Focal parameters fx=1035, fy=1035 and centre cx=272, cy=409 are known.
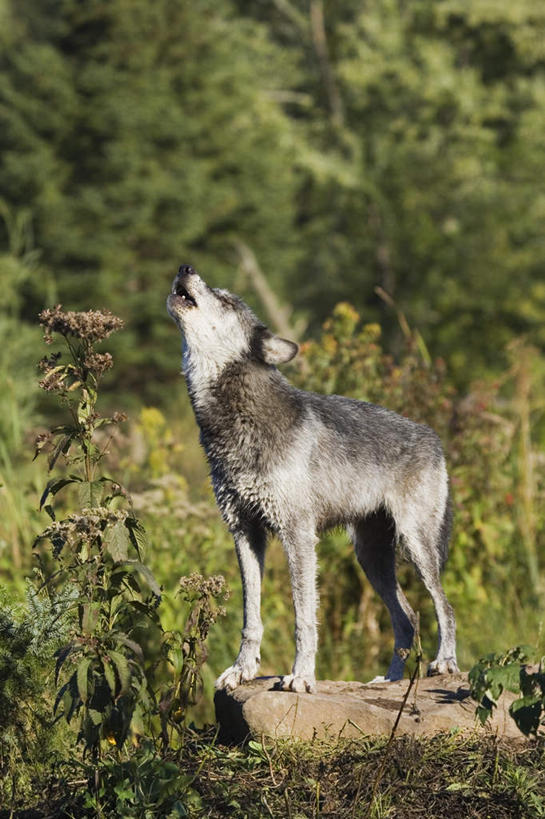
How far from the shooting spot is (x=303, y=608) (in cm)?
459

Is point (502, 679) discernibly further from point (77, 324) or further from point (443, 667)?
point (77, 324)

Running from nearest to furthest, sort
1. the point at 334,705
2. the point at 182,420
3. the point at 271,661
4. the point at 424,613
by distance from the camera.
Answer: the point at 334,705 → the point at 271,661 → the point at 424,613 → the point at 182,420

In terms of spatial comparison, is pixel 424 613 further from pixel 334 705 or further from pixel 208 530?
pixel 334 705

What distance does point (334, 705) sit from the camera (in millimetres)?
4406

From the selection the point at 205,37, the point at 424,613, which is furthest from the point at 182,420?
the point at 205,37

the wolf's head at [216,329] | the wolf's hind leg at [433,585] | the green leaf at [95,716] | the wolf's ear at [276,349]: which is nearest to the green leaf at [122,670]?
the green leaf at [95,716]

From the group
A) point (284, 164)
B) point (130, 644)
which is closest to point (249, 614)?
point (130, 644)

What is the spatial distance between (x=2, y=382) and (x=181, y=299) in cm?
414

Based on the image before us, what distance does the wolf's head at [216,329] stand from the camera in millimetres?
4645

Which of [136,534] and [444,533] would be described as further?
[444,533]

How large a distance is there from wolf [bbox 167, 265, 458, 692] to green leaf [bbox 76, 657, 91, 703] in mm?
1171

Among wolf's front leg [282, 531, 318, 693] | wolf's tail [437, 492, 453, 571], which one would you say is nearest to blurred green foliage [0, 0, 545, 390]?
wolf's tail [437, 492, 453, 571]

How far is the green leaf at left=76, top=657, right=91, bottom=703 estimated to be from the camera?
3.58m

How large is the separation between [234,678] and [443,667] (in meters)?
1.04
